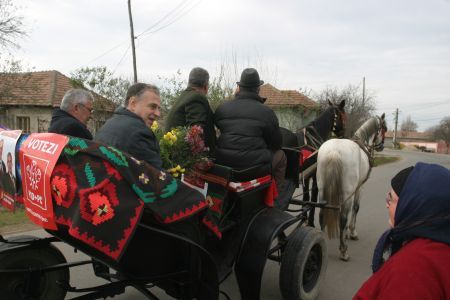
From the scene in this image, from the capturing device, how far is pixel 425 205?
4.14 feet

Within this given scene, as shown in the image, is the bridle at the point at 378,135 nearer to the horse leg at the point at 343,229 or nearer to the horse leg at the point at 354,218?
the horse leg at the point at 354,218

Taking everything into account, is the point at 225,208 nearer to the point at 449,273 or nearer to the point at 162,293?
the point at 162,293

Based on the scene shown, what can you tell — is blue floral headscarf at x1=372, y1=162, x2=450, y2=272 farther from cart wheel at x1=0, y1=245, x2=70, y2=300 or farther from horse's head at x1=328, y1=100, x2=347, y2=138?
horse's head at x1=328, y1=100, x2=347, y2=138

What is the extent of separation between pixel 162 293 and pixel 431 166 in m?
3.12

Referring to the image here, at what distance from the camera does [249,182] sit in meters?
3.13

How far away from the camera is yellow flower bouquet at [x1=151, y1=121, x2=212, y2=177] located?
8.70 ft

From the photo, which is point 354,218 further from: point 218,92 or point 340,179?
point 218,92

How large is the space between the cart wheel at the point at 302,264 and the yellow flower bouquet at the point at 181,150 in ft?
4.14

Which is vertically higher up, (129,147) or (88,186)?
(129,147)

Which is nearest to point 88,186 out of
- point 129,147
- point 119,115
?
point 129,147

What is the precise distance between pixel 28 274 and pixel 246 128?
1969 mm

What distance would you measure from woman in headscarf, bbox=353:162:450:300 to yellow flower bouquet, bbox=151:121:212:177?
5.29ft

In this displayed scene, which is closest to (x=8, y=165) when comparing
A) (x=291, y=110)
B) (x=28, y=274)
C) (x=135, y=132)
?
(x=28, y=274)

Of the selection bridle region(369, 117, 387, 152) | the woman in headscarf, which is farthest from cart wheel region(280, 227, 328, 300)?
bridle region(369, 117, 387, 152)
